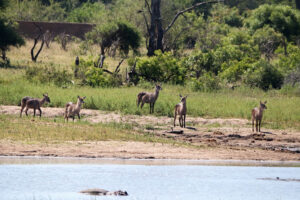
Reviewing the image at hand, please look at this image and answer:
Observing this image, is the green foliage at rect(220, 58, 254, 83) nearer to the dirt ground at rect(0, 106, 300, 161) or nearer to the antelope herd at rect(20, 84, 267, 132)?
the antelope herd at rect(20, 84, 267, 132)

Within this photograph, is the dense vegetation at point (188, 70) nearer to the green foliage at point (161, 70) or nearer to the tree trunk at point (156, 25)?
the green foliage at point (161, 70)

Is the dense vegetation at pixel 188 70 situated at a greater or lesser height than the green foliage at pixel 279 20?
lesser

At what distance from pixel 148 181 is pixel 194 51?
24075 mm

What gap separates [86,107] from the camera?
74.5 ft

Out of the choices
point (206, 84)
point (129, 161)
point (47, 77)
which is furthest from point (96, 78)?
point (129, 161)

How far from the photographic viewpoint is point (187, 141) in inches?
698

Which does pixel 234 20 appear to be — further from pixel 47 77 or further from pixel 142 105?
pixel 142 105

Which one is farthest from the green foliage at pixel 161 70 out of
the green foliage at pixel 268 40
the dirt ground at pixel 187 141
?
the green foliage at pixel 268 40

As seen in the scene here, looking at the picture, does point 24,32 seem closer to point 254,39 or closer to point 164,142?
point 254,39

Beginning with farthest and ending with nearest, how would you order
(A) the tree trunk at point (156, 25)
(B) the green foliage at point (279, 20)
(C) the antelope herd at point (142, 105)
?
(B) the green foliage at point (279, 20)
(A) the tree trunk at point (156, 25)
(C) the antelope herd at point (142, 105)

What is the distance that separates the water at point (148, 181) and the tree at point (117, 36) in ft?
85.0

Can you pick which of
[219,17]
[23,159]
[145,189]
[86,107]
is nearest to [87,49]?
[86,107]

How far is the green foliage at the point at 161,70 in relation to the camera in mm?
30484

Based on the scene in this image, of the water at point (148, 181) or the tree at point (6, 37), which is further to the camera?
the tree at point (6, 37)
